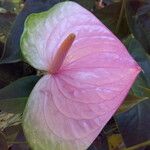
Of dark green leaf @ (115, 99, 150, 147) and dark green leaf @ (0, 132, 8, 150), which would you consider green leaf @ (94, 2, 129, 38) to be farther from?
dark green leaf @ (0, 132, 8, 150)

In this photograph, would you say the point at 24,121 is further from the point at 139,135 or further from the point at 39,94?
the point at 139,135

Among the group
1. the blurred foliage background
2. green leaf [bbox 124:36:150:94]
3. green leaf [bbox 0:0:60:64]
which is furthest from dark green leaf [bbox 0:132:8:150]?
green leaf [bbox 124:36:150:94]

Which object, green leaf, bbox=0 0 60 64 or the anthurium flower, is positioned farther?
green leaf, bbox=0 0 60 64

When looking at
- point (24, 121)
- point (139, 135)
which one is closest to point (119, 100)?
point (24, 121)

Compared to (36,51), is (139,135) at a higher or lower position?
lower

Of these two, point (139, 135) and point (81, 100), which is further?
point (139, 135)
